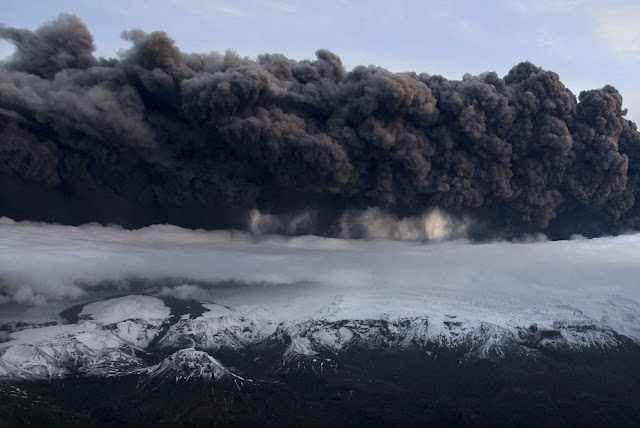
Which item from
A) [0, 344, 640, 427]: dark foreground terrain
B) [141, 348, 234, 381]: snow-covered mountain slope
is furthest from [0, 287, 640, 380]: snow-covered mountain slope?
[0, 344, 640, 427]: dark foreground terrain

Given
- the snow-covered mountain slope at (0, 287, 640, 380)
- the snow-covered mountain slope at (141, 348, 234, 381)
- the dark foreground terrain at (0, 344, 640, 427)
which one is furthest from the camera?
the snow-covered mountain slope at (0, 287, 640, 380)

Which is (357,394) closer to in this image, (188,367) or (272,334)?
(272,334)

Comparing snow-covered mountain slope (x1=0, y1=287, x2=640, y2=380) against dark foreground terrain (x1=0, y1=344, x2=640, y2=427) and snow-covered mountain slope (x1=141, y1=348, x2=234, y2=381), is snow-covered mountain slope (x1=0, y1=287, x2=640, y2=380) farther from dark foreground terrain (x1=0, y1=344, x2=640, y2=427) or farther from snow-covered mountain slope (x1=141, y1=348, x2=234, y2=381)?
dark foreground terrain (x1=0, y1=344, x2=640, y2=427)

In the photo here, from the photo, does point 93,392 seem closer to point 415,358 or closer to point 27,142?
point 27,142

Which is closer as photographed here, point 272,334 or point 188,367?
point 188,367

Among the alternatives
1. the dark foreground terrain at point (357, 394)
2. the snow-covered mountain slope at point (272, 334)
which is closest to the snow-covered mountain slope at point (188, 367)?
the snow-covered mountain slope at point (272, 334)

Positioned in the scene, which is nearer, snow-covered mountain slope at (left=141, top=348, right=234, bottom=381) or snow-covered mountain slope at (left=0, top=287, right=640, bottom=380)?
snow-covered mountain slope at (left=141, top=348, right=234, bottom=381)

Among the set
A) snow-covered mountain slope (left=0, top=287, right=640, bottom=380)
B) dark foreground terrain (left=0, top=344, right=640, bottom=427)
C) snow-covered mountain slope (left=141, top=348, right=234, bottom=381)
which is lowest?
dark foreground terrain (left=0, top=344, right=640, bottom=427)

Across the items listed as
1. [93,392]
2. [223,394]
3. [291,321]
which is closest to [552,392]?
[291,321]

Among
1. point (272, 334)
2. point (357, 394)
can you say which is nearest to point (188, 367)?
point (272, 334)

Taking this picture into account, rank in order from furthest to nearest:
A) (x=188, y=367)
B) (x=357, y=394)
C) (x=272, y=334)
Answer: (x=272, y=334)
(x=188, y=367)
(x=357, y=394)

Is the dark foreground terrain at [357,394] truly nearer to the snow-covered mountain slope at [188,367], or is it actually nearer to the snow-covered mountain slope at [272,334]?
the snow-covered mountain slope at [188,367]

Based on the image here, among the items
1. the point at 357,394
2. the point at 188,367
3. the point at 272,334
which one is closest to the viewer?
the point at 357,394
